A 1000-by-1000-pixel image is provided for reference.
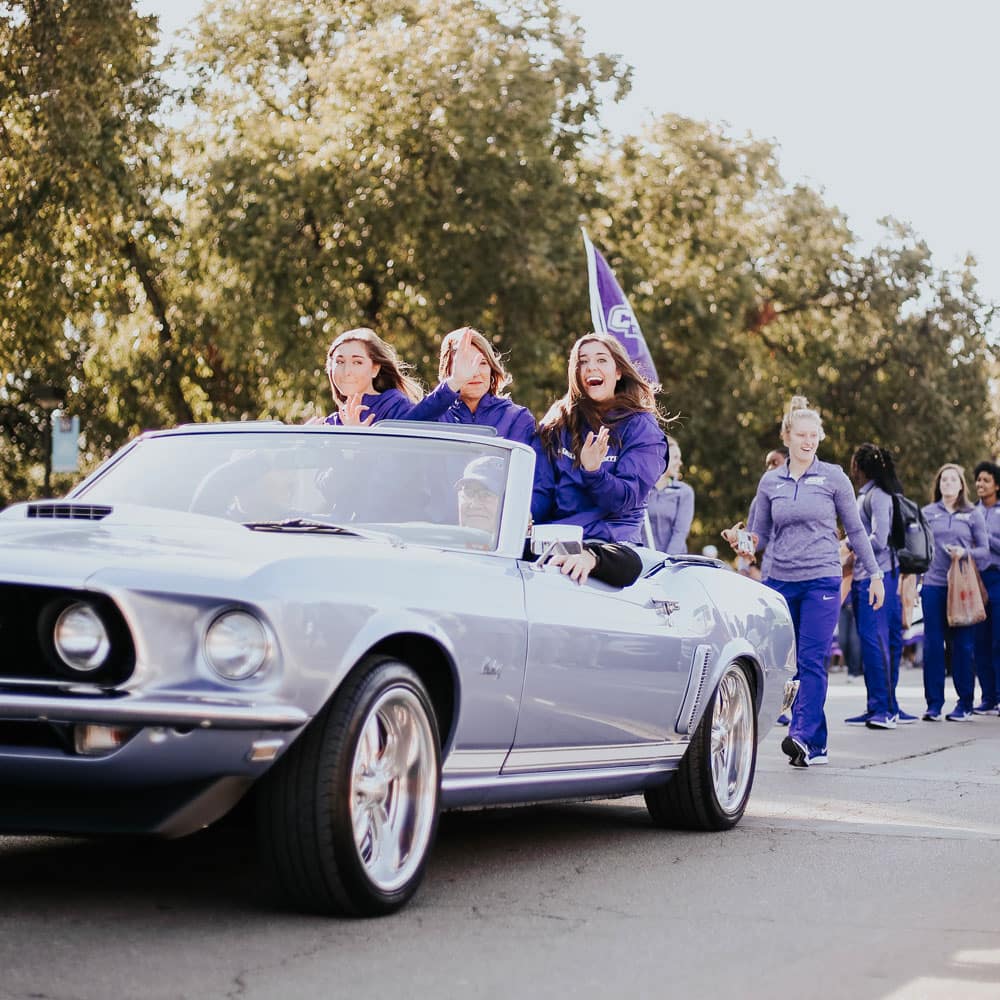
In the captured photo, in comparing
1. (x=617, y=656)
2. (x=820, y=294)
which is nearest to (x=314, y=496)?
(x=617, y=656)

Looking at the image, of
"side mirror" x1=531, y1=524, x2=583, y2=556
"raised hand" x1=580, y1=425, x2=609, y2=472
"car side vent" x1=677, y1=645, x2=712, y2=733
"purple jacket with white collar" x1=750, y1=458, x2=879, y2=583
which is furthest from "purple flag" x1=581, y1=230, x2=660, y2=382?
"side mirror" x1=531, y1=524, x2=583, y2=556

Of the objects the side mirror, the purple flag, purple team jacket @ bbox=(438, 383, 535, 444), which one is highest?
the purple flag

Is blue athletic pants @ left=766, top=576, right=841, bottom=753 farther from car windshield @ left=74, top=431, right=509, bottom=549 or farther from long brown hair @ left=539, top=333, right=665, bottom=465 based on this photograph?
car windshield @ left=74, top=431, right=509, bottom=549

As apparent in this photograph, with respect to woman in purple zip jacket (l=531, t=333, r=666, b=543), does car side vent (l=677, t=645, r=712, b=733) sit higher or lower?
lower

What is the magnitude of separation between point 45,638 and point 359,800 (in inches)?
38.2

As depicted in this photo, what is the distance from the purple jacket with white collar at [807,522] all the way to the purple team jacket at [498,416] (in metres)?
2.87

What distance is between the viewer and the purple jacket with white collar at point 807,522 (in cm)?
1089

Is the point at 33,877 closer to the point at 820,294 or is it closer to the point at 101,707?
the point at 101,707

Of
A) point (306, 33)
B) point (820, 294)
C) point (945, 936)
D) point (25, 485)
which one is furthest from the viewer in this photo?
point (25, 485)

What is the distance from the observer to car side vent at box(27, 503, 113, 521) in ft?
19.0

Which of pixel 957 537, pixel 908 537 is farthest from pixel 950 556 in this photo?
pixel 908 537

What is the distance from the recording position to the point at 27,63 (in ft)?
74.8

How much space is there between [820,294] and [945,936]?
3735 centimetres

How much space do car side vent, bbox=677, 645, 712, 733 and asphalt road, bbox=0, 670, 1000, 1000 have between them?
0.46 m
